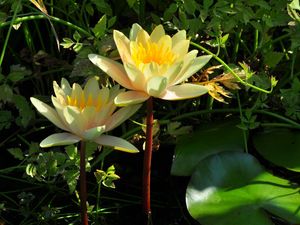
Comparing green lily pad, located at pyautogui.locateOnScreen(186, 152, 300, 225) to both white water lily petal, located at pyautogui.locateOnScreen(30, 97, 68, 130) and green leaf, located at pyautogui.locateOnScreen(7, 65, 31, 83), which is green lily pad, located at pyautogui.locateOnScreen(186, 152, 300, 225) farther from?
green leaf, located at pyautogui.locateOnScreen(7, 65, 31, 83)

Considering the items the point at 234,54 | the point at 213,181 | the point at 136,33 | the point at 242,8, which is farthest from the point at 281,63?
the point at 136,33

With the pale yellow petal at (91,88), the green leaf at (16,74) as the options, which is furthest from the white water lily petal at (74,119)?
the green leaf at (16,74)

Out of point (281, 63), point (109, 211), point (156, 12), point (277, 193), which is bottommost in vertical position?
point (109, 211)

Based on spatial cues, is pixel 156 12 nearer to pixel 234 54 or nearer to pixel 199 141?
pixel 234 54

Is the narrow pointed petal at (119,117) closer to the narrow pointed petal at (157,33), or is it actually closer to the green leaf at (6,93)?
the narrow pointed petal at (157,33)

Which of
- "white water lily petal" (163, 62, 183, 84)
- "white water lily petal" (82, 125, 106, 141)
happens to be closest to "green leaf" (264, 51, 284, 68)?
"white water lily petal" (163, 62, 183, 84)

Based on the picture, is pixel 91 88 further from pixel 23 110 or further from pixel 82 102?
pixel 23 110
